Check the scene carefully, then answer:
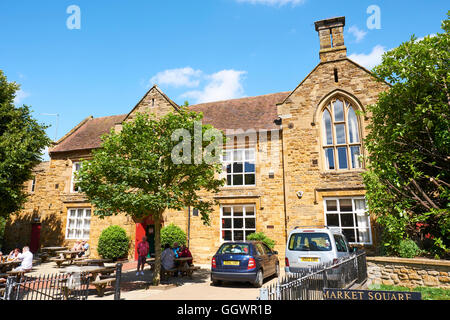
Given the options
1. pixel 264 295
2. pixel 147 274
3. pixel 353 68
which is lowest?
pixel 147 274

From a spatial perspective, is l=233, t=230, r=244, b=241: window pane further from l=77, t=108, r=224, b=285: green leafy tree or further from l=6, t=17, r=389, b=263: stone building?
l=77, t=108, r=224, b=285: green leafy tree

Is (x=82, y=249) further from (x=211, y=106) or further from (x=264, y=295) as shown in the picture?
(x=264, y=295)

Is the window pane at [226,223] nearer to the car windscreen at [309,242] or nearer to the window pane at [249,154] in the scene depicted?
the window pane at [249,154]

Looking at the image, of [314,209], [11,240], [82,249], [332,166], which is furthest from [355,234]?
[11,240]

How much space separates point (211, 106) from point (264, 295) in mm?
18934

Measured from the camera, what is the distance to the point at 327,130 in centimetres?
1569

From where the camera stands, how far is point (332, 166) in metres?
15.2

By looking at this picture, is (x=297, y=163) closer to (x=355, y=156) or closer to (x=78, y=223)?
(x=355, y=156)

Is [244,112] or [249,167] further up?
[244,112]

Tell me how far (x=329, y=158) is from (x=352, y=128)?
198cm

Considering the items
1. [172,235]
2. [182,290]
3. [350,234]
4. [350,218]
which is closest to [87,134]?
[172,235]

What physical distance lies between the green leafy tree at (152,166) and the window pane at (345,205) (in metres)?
6.97

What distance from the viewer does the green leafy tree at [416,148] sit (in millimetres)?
9445

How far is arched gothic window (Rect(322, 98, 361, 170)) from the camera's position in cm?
1501
